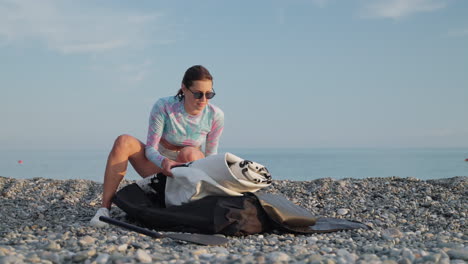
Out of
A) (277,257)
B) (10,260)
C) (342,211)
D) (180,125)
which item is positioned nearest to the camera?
(10,260)

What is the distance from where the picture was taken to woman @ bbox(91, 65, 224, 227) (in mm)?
5246

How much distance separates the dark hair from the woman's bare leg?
91cm

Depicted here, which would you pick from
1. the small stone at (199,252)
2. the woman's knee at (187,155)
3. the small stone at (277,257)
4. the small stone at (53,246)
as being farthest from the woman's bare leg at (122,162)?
the small stone at (277,257)

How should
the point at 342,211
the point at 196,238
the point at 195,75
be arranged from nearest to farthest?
the point at 196,238 < the point at 195,75 < the point at 342,211

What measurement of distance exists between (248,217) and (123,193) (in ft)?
5.22

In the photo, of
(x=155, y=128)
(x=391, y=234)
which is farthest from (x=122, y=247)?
(x=391, y=234)

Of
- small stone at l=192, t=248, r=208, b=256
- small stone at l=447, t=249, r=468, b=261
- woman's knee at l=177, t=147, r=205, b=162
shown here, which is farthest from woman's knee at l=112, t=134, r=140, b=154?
small stone at l=447, t=249, r=468, b=261

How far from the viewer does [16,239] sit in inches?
169

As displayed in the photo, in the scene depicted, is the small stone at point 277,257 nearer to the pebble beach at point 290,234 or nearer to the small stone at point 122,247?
the pebble beach at point 290,234

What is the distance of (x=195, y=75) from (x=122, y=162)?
4.30 feet

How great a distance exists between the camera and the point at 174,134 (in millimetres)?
5508

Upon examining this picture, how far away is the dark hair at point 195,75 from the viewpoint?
518cm

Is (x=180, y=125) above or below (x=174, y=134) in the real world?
above

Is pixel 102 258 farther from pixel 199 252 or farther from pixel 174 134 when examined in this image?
pixel 174 134
